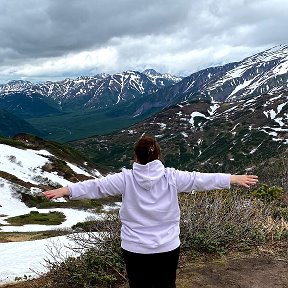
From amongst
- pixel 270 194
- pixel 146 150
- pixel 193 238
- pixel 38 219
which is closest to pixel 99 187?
pixel 146 150

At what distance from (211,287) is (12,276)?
5.30 meters

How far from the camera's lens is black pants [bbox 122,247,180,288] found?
6.05 meters

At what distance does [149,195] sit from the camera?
6.07m

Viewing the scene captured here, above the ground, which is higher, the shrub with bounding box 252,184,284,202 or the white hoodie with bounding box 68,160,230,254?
the white hoodie with bounding box 68,160,230,254

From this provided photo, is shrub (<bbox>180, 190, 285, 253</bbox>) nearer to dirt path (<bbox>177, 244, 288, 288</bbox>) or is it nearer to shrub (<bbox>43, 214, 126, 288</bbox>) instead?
dirt path (<bbox>177, 244, 288, 288</bbox>)

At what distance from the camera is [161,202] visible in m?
6.09

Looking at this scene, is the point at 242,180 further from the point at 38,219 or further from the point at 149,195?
the point at 38,219

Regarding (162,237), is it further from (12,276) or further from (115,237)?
(12,276)

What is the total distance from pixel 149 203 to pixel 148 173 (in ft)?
1.37

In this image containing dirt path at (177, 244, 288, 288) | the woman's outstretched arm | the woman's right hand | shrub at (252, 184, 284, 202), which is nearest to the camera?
the woman's right hand

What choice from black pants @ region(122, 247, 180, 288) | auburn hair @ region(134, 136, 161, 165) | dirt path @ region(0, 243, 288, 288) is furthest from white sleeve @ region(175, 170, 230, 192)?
dirt path @ region(0, 243, 288, 288)

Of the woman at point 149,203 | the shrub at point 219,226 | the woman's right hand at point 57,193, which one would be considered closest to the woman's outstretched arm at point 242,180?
the woman at point 149,203

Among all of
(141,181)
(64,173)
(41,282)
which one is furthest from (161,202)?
(64,173)

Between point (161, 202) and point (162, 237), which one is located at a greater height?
point (161, 202)
